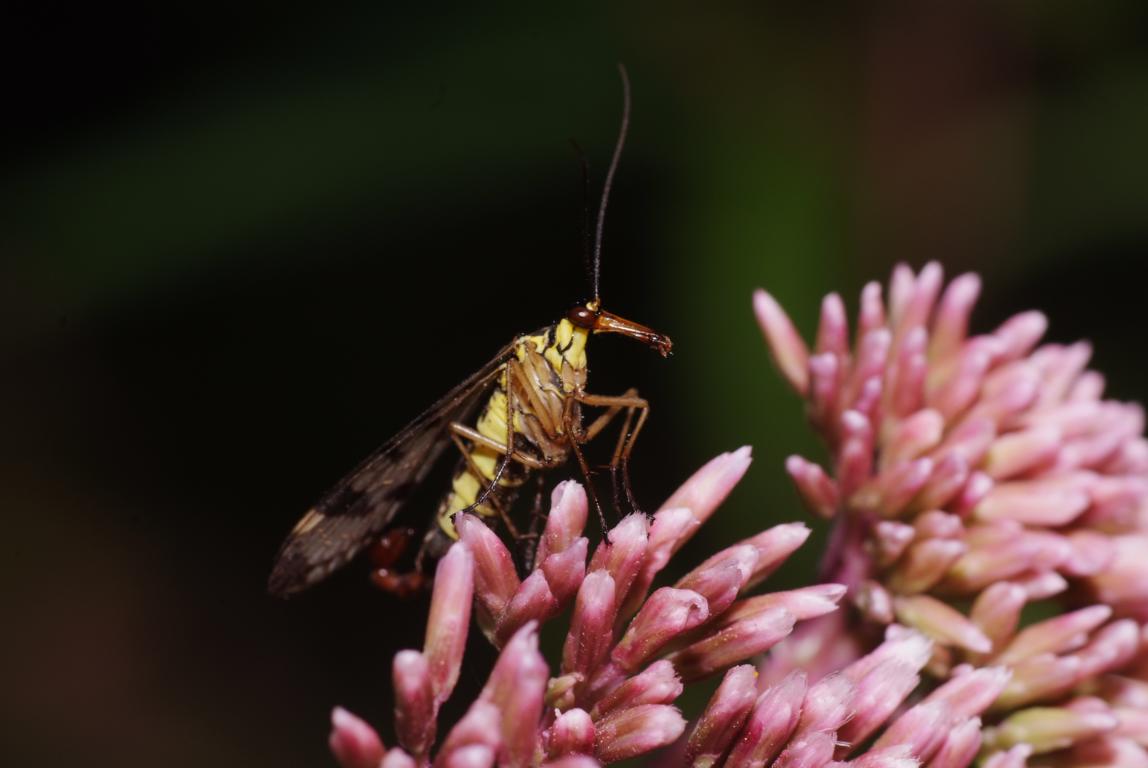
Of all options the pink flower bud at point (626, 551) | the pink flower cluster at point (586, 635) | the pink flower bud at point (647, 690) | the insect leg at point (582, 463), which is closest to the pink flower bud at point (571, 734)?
the pink flower cluster at point (586, 635)

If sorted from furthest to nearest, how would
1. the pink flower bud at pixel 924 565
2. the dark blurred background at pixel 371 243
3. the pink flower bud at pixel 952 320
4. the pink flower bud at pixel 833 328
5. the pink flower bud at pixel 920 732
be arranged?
the dark blurred background at pixel 371 243 → the pink flower bud at pixel 952 320 → the pink flower bud at pixel 833 328 → the pink flower bud at pixel 924 565 → the pink flower bud at pixel 920 732

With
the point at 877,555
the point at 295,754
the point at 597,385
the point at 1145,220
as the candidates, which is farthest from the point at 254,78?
the point at 1145,220

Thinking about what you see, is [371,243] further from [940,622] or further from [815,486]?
[940,622]

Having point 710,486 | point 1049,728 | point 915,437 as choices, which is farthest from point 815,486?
point 1049,728

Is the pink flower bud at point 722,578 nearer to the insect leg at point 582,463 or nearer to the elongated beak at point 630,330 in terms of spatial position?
the insect leg at point 582,463

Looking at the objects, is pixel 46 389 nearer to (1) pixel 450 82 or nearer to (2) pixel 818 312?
(1) pixel 450 82

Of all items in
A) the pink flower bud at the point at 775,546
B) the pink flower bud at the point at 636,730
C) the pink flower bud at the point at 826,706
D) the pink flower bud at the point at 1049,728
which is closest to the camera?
the pink flower bud at the point at 636,730

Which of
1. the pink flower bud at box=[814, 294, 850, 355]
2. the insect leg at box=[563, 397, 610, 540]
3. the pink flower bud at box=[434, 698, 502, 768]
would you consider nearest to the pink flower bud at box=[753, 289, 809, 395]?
the pink flower bud at box=[814, 294, 850, 355]
